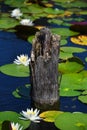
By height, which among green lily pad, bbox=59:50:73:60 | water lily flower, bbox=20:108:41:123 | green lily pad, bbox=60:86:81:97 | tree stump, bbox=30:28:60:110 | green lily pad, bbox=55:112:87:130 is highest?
tree stump, bbox=30:28:60:110

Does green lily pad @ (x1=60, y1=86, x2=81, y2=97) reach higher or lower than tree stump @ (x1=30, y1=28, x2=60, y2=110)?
lower

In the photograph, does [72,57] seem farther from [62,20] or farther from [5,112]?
[62,20]

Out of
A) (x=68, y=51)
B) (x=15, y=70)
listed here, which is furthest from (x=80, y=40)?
(x=15, y=70)

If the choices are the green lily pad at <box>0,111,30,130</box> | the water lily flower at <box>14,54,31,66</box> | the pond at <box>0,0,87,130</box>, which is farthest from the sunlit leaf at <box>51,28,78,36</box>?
the green lily pad at <box>0,111,30,130</box>

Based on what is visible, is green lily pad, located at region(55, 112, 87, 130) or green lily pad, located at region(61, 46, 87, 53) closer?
green lily pad, located at region(55, 112, 87, 130)

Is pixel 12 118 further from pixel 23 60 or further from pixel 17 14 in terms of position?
pixel 17 14

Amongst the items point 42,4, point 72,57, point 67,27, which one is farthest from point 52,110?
point 42,4

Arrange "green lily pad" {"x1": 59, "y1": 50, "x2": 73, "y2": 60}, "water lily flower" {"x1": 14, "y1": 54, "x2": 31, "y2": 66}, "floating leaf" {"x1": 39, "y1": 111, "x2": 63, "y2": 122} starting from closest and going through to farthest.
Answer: "floating leaf" {"x1": 39, "y1": 111, "x2": 63, "y2": 122} < "water lily flower" {"x1": 14, "y1": 54, "x2": 31, "y2": 66} < "green lily pad" {"x1": 59, "y1": 50, "x2": 73, "y2": 60}

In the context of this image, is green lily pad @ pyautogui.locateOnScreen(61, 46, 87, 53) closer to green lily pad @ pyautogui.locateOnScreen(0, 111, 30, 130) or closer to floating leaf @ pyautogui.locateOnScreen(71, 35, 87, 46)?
floating leaf @ pyautogui.locateOnScreen(71, 35, 87, 46)
